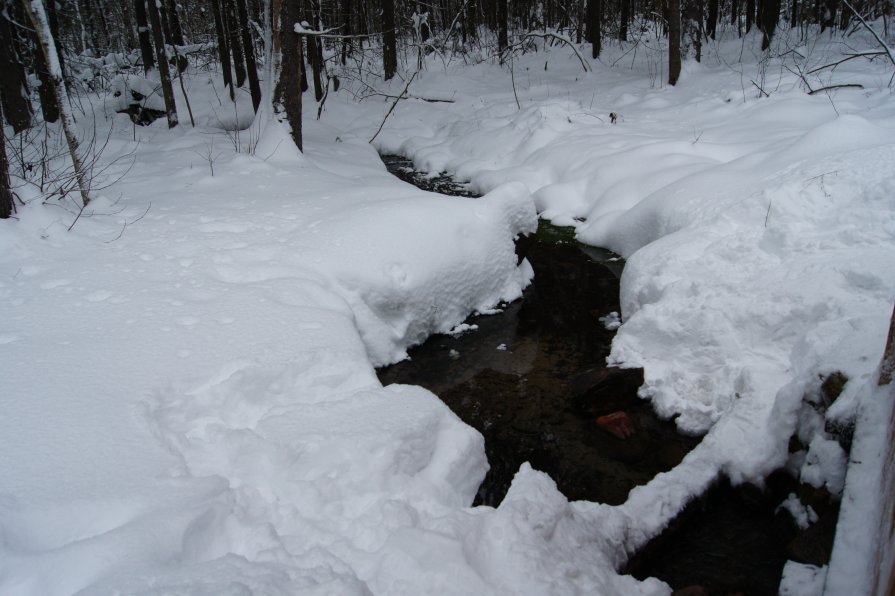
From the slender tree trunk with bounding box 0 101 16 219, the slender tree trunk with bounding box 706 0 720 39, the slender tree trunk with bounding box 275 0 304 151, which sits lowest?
the slender tree trunk with bounding box 0 101 16 219

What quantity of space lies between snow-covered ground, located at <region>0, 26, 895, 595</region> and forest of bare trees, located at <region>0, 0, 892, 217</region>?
1.49m

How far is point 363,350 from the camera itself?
166 inches

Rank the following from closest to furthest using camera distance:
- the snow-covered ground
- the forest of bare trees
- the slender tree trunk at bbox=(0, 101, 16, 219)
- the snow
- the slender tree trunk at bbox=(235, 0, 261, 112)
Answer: the snow-covered ground, the snow, the slender tree trunk at bbox=(0, 101, 16, 219), the forest of bare trees, the slender tree trunk at bbox=(235, 0, 261, 112)

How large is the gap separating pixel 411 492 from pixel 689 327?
2802mm

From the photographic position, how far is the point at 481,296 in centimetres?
607

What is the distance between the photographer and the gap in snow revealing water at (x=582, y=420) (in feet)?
10.3

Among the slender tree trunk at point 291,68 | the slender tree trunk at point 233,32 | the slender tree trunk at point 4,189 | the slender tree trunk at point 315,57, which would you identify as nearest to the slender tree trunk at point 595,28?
the slender tree trunk at point 315,57

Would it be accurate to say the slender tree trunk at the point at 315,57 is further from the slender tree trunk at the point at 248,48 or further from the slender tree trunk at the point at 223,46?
the slender tree trunk at the point at 223,46

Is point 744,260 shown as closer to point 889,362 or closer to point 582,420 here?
point 582,420

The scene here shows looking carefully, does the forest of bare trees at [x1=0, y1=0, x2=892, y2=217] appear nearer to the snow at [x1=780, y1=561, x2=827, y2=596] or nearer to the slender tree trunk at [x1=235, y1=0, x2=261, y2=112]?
the slender tree trunk at [x1=235, y1=0, x2=261, y2=112]

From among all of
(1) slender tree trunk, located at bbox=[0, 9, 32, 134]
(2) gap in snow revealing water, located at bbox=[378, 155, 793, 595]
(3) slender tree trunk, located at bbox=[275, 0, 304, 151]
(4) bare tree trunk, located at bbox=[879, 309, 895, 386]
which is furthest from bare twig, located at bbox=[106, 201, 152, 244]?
(1) slender tree trunk, located at bbox=[0, 9, 32, 134]

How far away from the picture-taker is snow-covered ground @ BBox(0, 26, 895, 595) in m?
2.43

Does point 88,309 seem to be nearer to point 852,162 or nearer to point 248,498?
point 248,498

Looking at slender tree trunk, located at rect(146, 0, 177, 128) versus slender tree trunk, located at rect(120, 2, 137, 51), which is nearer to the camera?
slender tree trunk, located at rect(146, 0, 177, 128)
